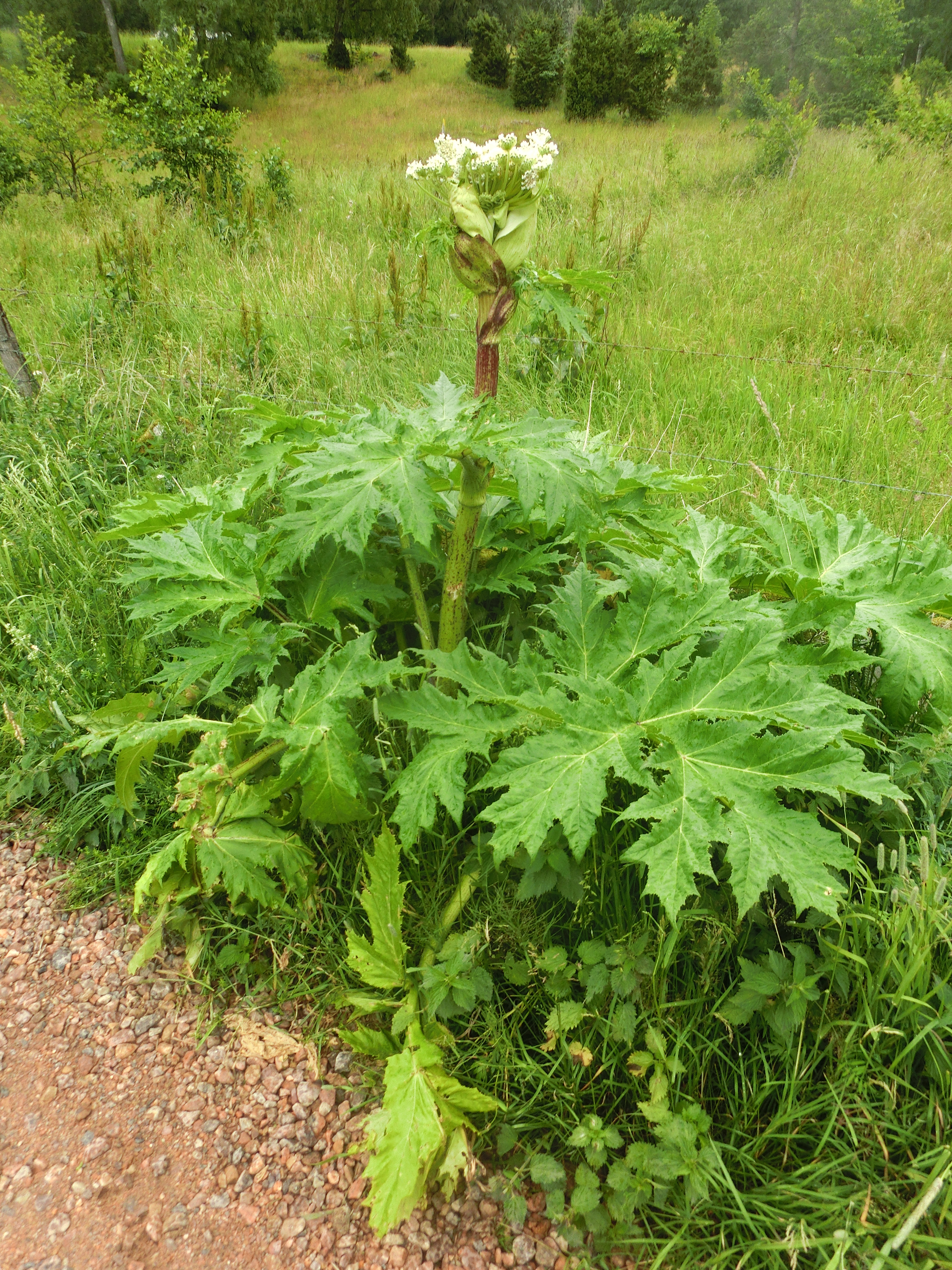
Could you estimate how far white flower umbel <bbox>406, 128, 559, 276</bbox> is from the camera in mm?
1677

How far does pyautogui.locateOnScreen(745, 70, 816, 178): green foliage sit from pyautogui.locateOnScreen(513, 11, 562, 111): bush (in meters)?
16.9

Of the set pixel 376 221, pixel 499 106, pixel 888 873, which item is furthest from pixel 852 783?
pixel 499 106

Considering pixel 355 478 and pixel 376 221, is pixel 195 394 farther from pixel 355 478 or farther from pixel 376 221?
pixel 376 221

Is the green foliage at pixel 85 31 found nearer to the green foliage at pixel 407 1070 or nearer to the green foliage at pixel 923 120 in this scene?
the green foliage at pixel 923 120

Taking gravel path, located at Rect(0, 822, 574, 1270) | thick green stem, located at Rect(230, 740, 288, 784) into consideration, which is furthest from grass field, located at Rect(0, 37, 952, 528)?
gravel path, located at Rect(0, 822, 574, 1270)

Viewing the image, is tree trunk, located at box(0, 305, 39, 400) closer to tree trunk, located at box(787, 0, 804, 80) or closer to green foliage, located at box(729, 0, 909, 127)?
green foliage, located at box(729, 0, 909, 127)

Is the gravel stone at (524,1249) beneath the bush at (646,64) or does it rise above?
beneath

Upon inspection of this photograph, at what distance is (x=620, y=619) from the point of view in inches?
64.9

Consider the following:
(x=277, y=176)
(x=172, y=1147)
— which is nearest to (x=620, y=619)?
(x=172, y=1147)

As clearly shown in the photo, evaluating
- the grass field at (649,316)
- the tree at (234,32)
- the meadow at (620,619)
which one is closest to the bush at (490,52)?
the tree at (234,32)

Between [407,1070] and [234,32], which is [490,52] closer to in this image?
[234,32]

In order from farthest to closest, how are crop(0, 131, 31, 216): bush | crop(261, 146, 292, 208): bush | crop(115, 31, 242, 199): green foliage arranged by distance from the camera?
1. crop(0, 131, 31, 216): bush
2. crop(115, 31, 242, 199): green foliage
3. crop(261, 146, 292, 208): bush

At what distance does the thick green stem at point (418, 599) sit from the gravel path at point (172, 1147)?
1006 mm

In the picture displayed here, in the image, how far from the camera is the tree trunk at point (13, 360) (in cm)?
366
